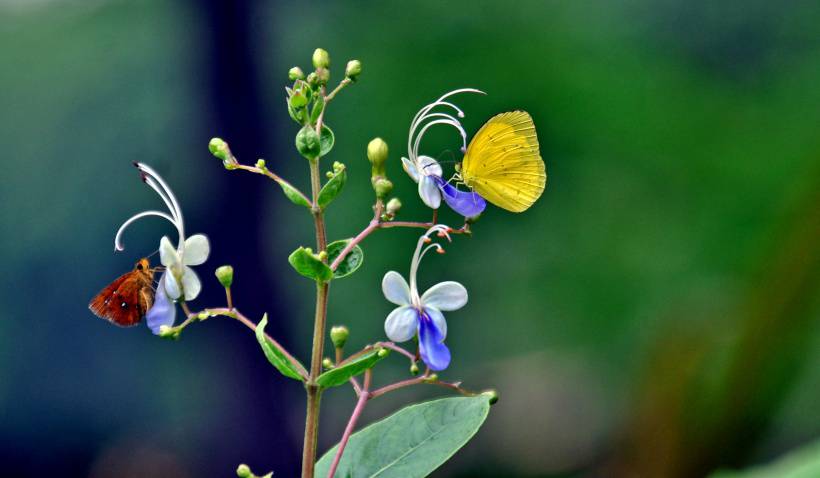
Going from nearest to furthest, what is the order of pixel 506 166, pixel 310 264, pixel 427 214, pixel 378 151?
pixel 310 264 < pixel 378 151 < pixel 506 166 < pixel 427 214

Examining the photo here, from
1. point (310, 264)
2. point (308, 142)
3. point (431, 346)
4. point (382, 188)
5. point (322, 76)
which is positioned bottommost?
point (431, 346)

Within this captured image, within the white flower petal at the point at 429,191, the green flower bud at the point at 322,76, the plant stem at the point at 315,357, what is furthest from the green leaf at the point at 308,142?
the white flower petal at the point at 429,191

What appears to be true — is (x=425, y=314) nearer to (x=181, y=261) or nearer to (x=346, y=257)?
(x=346, y=257)

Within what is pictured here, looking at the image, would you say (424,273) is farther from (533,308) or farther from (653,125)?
(653,125)

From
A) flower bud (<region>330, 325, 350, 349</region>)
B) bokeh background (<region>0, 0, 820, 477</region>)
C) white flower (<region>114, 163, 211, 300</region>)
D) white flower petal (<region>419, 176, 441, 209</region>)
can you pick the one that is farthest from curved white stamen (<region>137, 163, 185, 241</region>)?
bokeh background (<region>0, 0, 820, 477</region>)

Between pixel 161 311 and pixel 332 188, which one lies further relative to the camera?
pixel 161 311

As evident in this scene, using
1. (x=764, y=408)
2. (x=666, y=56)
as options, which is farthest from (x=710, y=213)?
(x=764, y=408)

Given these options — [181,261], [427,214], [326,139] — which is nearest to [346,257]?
[326,139]
